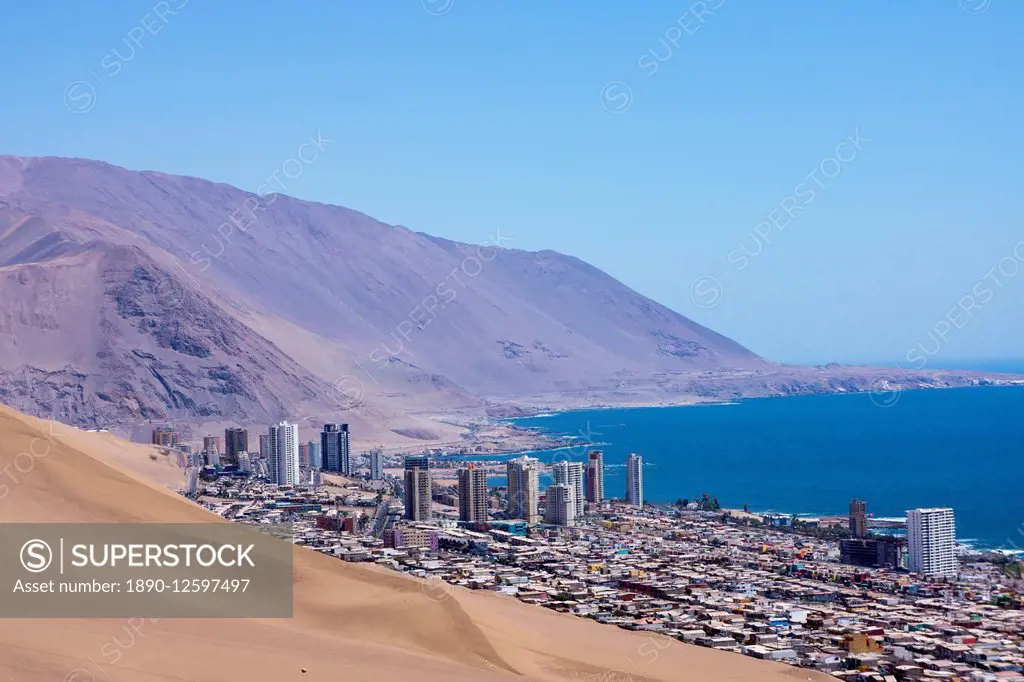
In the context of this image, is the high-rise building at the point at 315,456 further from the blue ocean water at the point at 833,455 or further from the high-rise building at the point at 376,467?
the blue ocean water at the point at 833,455

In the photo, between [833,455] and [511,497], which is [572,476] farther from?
[833,455]

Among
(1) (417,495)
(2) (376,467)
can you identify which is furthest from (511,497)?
(2) (376,467)

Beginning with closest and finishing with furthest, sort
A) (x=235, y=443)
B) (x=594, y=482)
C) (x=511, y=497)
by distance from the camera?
(x=511, y=497)
(x=594, y=482)
(x=235, y=443)

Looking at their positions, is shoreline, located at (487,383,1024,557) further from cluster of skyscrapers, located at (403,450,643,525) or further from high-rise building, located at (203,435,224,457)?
high-rise building, located at (203,435,224,457)

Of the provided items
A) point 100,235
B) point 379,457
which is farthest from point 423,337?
point 379,457

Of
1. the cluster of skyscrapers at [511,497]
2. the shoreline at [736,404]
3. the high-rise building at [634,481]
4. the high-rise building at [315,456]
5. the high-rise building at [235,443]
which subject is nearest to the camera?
the shoreline at [736,404]

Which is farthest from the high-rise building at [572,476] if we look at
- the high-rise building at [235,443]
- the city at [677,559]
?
the high-rise building at [235,443]
